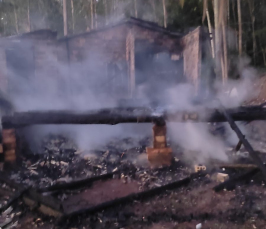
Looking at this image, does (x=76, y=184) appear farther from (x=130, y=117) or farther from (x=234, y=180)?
(x=234, y=180)

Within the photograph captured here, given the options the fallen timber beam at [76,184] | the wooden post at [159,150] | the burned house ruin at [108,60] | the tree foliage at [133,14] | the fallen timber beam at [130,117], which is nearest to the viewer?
the fallen timber beam at [76,184]

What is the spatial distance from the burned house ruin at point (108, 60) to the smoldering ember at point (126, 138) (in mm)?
47

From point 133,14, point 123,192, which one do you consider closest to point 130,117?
point 123,192

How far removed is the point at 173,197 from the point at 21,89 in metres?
9.83

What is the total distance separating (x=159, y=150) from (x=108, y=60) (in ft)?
28.4

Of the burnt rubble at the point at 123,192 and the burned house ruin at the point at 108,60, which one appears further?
the burned house ruin at the point at 108,60

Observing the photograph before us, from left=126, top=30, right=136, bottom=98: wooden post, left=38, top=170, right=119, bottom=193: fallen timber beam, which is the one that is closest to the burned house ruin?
left=126, top=30, right=136, bottom=98: wooden post

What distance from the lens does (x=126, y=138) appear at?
25.1 feet

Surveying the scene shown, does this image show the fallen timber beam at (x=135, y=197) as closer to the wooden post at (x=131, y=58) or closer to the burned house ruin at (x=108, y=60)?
the burned house ruin at (x=108, y=60)

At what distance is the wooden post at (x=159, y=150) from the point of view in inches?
217

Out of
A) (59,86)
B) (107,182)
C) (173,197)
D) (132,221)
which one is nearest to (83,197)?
(107,182)

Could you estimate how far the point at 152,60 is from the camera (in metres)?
13.8

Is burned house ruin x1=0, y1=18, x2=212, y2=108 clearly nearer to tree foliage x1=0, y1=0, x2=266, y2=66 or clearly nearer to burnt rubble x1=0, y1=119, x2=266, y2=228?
tree foliage x1=0, y1=0, x2=266, y2=66

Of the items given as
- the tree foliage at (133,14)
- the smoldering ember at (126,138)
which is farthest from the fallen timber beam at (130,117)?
the tree foliage at (133,14)
